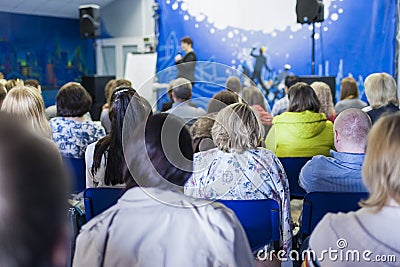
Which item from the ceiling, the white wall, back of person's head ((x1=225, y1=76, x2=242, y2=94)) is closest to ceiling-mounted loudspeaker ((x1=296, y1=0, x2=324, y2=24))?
back of person's head ((x1=225, y1=76, x2=242, y2=94))

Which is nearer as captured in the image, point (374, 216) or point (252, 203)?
point (374, 216)

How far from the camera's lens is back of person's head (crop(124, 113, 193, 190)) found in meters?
1.43

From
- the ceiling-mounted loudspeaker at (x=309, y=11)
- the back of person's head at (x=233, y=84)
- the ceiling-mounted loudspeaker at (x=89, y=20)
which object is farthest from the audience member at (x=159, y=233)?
the ceiling-mounted loudspeaker at (x=89, y=20)

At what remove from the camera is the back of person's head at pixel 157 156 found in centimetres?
143

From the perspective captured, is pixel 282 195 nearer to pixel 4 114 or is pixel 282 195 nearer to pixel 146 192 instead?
pixel 146 192

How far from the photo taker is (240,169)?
254 cm

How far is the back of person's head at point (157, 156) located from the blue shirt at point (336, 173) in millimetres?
1247

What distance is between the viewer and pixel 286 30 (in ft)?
26.3

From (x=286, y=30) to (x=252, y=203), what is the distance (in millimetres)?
6138

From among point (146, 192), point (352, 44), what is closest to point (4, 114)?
point (146, 192)

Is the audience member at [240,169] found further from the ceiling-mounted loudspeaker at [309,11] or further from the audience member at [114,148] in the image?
the ceiling-mounted loudspeaker at [309,11]

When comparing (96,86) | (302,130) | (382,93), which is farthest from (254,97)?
(96,86)

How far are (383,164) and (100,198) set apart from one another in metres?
1.41

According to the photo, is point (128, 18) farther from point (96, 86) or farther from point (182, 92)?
point (182, 92)
